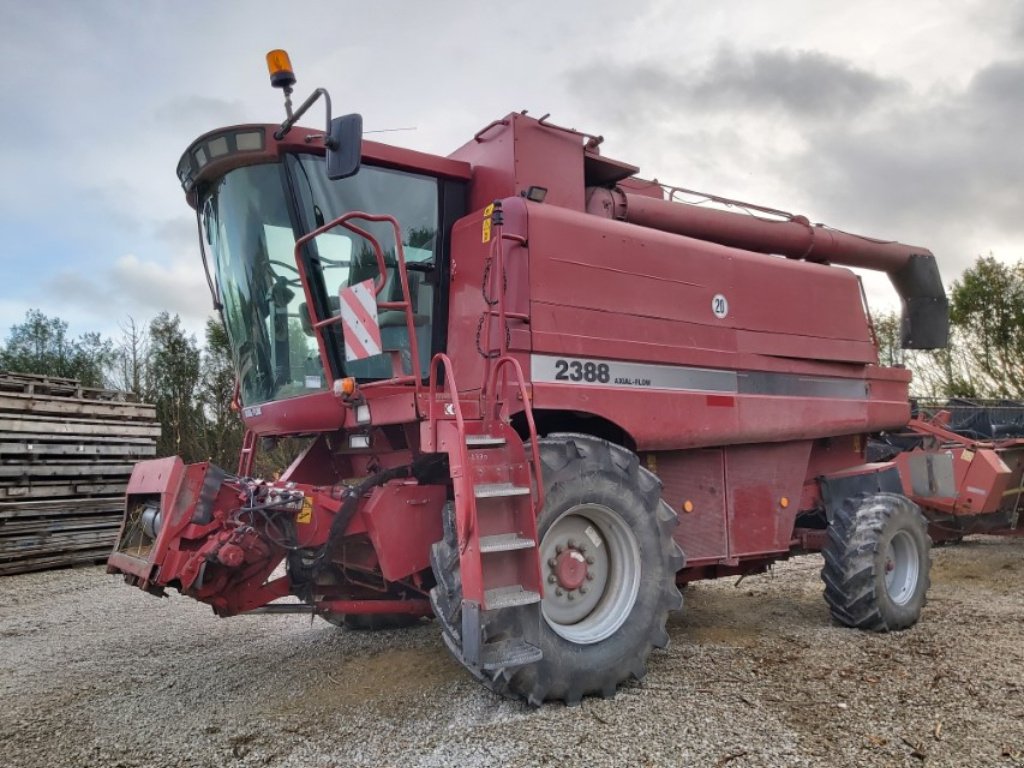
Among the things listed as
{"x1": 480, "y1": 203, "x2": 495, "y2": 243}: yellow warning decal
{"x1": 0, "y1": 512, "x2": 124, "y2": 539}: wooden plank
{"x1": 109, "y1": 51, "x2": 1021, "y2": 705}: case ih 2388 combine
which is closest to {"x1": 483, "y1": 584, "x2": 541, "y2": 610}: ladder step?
{"x1": 109, "y1": 51, "x2": 1021, "y2": 705}: case ih 2388 combine

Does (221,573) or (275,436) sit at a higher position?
(275,436)

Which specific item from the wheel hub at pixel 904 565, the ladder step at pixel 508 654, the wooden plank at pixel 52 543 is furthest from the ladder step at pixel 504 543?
the wooden plank at pixel 52 543

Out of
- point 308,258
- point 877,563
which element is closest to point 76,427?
point 308,258

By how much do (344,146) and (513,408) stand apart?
1.60 meters

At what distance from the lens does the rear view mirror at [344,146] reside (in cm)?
403

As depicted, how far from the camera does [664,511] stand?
4.57 meters

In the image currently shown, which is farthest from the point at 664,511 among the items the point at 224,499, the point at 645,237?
the point at 224,499

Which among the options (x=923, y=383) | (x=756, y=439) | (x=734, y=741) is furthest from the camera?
(x=923, y=383)

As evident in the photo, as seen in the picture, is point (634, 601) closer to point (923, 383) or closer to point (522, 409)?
point (522, 409)

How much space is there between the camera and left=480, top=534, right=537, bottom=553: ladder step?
3.71m

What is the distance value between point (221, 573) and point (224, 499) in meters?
0.38

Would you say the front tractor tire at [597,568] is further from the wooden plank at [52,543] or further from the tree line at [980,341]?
the tree line at [980,341]

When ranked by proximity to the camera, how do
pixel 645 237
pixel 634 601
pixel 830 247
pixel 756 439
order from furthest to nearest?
pixel 830 247
pixel 756 439
pixel 645 237
pixel 634 601

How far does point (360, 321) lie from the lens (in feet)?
14.4
